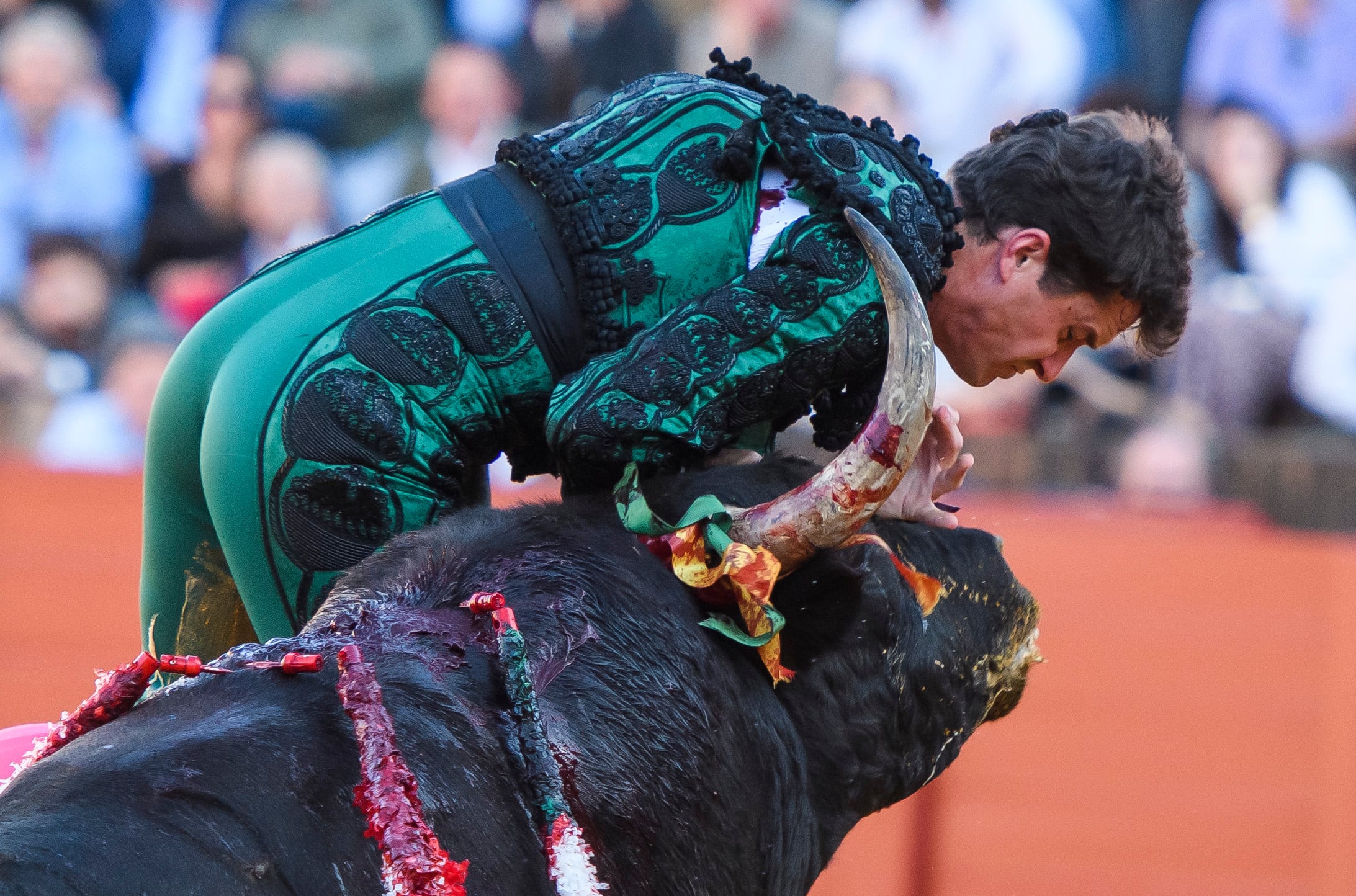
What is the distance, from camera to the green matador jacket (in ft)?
7.38

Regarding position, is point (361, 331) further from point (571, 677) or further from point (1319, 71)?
point (1319, 71)

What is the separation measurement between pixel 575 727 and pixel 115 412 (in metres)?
5.06

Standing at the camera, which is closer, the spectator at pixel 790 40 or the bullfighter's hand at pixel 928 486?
the bullfighter's hand at pixel 928 486

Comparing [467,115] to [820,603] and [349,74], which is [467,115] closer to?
[349,74]

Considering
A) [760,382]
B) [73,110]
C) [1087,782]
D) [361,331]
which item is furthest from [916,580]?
[73,110]

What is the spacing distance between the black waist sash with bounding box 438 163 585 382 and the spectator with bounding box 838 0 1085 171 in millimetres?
4737

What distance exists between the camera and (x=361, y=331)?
91.9 inches

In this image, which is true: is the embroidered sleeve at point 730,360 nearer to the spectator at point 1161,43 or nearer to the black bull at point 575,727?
the black bull at point 575,727

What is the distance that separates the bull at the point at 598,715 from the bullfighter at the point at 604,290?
0.15 meters

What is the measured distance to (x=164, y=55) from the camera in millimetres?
8094

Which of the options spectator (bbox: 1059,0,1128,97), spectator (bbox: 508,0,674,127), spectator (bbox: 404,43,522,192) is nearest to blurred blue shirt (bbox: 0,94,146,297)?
spectator (bbox: 404,43,522,192)

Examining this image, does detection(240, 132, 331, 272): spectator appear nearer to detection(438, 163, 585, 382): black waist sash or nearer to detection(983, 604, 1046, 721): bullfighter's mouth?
detection(438, 163, 585, 382): black waist sash

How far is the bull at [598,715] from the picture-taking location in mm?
1616

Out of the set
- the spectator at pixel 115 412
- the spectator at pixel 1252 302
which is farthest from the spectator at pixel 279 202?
the spectator at pixel 1252 302
